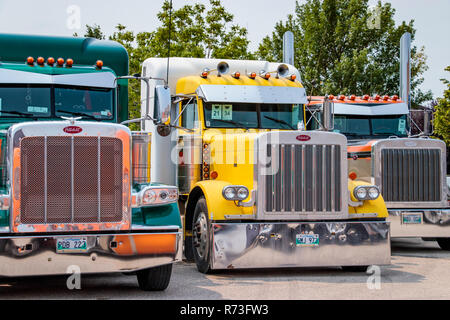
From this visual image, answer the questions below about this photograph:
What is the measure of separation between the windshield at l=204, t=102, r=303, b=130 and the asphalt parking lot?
2.30 m

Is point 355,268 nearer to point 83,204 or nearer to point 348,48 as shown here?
point 83,204

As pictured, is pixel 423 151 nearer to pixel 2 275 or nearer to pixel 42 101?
pixel 42 101

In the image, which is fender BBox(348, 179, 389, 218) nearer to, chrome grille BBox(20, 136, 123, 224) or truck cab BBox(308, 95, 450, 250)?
truck cab BBox(308, 95, 450, 250)

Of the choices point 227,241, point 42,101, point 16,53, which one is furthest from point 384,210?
point 16,53

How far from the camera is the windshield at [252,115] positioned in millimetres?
12070

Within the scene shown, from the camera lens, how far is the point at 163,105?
9469mm

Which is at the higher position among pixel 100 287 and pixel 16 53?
pixel 16 53

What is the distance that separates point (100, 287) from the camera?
31.4 feet

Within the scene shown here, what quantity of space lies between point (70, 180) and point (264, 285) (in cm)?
290

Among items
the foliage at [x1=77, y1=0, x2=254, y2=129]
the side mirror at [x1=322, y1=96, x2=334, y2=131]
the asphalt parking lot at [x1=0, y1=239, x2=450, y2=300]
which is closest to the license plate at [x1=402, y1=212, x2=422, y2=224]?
the asphalt parking lot at [x1=0, y1=239, x2=450, y2=300]

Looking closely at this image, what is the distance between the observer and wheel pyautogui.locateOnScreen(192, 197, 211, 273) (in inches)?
414

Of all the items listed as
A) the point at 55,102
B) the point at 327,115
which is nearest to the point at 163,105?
the point at 55,102

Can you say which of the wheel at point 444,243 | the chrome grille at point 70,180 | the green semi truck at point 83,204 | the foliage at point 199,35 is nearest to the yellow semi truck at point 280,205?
the green semi truck at point 83,204

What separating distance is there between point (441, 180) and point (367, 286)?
468 cm
